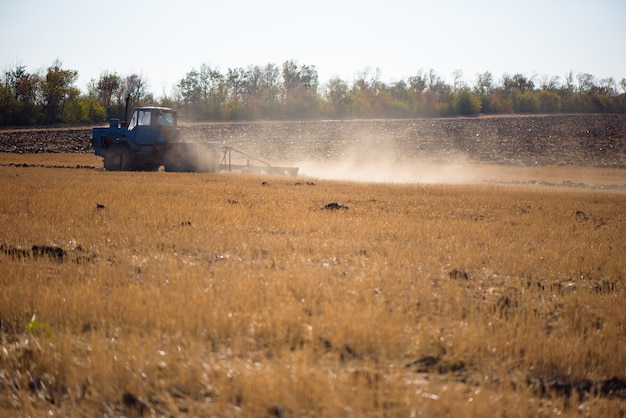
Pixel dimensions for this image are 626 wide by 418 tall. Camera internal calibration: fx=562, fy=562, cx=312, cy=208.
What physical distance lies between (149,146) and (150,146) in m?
0.05

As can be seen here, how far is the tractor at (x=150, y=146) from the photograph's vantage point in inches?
1068

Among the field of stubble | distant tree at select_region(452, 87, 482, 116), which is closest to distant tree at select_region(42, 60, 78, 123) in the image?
distant tree at select_region(452, 87, 482, 116)

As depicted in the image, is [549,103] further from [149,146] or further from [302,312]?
[302,312]

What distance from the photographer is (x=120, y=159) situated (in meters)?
27.5

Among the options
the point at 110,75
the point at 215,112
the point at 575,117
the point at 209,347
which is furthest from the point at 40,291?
the point at 110,75

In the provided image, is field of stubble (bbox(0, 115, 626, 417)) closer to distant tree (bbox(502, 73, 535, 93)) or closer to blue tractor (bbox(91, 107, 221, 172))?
blue tractor (bbox(91, 107, 221, 172))

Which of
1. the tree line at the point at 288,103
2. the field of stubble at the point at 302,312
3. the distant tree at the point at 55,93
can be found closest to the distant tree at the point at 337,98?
the tree line at the point at 288,103

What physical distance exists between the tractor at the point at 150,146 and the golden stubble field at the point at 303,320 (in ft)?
54.3

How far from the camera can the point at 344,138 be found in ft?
188

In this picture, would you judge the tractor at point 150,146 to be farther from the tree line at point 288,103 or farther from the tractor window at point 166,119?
the tree line at point 288,103

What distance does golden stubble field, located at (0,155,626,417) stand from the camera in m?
3.85

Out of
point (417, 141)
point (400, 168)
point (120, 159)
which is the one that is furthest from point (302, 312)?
point (417, 141)

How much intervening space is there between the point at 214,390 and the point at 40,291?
9.42ft

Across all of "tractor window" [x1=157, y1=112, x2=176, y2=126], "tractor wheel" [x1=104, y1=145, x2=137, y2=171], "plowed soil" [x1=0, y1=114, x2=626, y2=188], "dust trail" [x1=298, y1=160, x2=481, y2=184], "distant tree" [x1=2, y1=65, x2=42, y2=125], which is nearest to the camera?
"tractor wheel" [x1=104, y1=145, x2=137, y2=171]
